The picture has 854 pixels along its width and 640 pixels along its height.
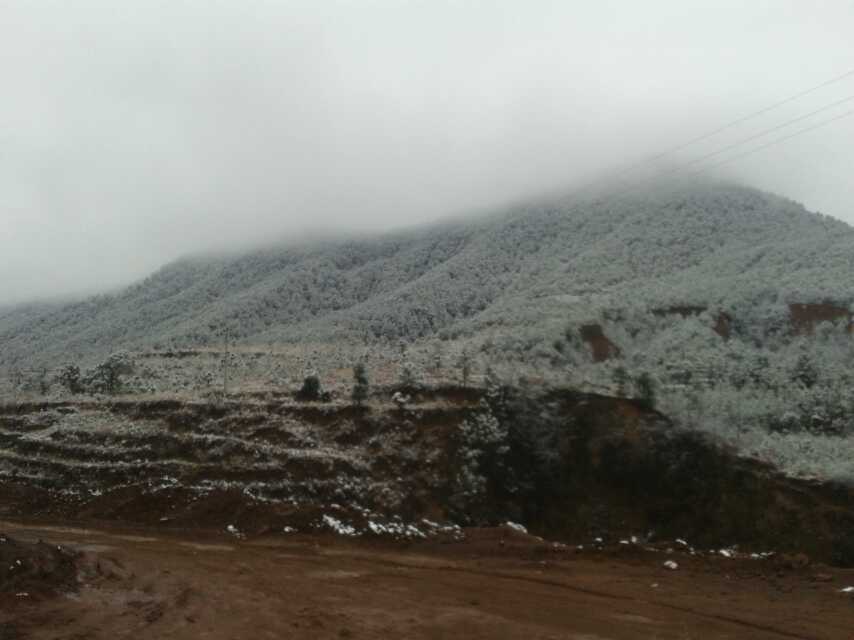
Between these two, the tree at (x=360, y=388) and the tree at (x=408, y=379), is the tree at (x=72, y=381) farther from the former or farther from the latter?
the tree at (x=408, y=379)

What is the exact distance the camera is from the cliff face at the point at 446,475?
24.2m

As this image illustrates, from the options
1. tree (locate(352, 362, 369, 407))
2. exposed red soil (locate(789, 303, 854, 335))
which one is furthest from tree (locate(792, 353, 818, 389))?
tree (locate(352, 362, 369, 407))

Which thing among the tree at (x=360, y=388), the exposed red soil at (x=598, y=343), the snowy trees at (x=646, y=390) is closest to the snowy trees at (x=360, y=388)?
the tree at (x=360, y=388)

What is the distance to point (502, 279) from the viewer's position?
80.4 metres

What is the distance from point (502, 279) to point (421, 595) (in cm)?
6560

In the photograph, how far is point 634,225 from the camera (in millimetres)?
83375

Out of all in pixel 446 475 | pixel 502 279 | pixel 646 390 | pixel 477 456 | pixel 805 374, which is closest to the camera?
pixel 446 475

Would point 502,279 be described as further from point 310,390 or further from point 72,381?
point 310,390

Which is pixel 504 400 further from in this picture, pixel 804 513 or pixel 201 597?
pixel 201 597

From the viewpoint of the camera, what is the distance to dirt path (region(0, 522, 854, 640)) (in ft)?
45.0

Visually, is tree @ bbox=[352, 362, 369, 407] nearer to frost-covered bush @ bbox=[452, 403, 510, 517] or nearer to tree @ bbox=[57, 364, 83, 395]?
frost-covered bush @ bbox=[452, 403, 510, 517]

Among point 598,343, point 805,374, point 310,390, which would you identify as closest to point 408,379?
point 310,390

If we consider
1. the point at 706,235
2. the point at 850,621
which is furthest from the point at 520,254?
the point at 850,621

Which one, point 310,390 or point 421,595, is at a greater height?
point 310,390
